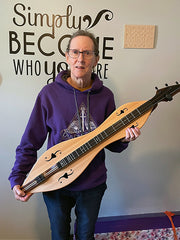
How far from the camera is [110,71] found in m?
1.24

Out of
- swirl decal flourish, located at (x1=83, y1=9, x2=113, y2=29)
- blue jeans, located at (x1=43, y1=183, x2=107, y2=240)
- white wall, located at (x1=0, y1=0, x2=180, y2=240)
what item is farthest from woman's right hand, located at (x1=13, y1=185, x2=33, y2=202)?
swirl decal flourish, located at (x1=83, y1=9, x2=113, y2=29)

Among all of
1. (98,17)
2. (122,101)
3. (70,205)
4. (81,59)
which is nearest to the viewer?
(81,59)

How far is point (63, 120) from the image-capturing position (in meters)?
0.88

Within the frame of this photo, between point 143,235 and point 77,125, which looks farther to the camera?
point 143,235

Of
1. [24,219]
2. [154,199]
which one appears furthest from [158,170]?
[24,219]

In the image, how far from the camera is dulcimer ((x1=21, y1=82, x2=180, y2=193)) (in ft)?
2.85

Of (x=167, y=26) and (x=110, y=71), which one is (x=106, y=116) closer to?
(x=110, y=71)

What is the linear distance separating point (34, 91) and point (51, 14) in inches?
17.5

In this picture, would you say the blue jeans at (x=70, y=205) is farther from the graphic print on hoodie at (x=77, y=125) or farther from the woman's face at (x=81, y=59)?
the woman's face at (x=81, y=59)

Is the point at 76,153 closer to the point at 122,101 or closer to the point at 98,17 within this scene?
the point at 122,101

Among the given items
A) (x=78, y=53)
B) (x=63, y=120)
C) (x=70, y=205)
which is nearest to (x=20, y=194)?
(x=70, y=205)

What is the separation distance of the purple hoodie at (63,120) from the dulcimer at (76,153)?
4cm

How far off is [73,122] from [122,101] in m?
0.51

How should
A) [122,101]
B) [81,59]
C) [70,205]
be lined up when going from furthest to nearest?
A: [122,101] < [70,205] < [81,59]
